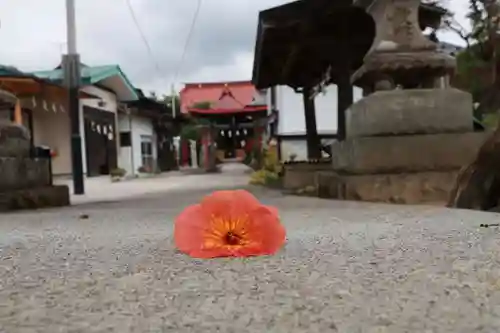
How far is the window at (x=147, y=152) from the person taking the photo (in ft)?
86.1

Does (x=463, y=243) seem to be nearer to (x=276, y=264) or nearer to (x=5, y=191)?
(x=276, y=264)

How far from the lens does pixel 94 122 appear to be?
19.6 metres

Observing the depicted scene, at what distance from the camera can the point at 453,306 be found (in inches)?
67.6

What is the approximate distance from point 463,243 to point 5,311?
6.38ft

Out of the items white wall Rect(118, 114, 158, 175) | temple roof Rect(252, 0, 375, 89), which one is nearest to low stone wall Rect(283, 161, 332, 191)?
temple roof Rect(252, 0, 375, 89)

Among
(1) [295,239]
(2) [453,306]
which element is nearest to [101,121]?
(1) [295,239]

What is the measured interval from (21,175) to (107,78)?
46.1 ft

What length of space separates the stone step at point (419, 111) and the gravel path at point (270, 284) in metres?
2.03

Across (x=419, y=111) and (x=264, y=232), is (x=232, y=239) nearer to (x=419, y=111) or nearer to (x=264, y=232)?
(x=264, y=232)

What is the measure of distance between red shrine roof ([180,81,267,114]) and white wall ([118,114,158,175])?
2835 mm

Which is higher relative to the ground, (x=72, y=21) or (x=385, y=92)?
(x=72, y=21)

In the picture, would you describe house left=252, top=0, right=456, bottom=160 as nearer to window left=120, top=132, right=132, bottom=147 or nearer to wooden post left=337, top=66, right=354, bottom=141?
wooden post left=337, top=66, right=354, bottom=141

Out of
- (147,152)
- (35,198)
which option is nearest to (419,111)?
(35,198)

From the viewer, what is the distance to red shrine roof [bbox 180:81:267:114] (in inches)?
1112
